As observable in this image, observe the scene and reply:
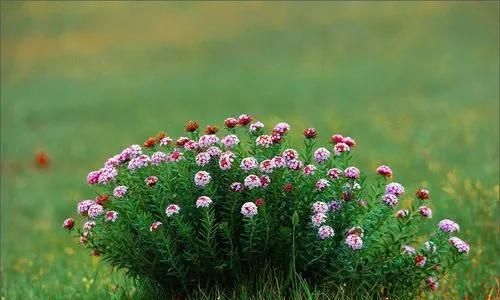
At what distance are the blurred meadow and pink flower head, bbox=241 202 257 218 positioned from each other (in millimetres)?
1572

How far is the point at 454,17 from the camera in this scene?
27.6 m

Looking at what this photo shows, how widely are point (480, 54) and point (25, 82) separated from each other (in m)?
14.0

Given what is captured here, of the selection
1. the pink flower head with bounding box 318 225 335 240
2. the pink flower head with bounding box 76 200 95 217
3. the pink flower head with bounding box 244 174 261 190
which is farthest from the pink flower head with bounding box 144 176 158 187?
the pink flower head with bounding box 318 225 335 240

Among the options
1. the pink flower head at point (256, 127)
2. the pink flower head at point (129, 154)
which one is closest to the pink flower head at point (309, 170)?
the pink flower head at point (256, 127)

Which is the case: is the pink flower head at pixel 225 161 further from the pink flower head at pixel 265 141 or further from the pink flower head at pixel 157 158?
the pink flower head at pixel 157 158

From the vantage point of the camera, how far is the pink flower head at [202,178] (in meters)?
4.97

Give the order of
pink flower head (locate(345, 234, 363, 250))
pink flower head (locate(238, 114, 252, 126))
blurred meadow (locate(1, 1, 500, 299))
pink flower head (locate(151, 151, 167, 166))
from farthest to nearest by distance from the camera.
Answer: blurred meadow (locate(1, 1, 500, 299)) < pink flower head (locate(151, 151, 167, 166)) < pink flower head (locate(238, 114, 252, 126)) < pink flower head (locate(345, 234, 363, 250))

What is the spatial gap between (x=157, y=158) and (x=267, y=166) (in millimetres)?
809

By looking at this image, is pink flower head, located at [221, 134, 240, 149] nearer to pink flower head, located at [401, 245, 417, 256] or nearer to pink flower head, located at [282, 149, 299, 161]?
pink flower head, located at [282, 149, 299, 161]

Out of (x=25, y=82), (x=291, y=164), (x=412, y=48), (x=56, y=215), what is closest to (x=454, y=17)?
(x=412, y=48)

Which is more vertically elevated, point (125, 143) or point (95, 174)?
point (95, 174)

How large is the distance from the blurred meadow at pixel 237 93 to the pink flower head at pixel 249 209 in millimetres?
1572

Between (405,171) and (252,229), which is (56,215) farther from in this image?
(252,229)

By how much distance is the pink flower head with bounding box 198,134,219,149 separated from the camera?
5234mm
